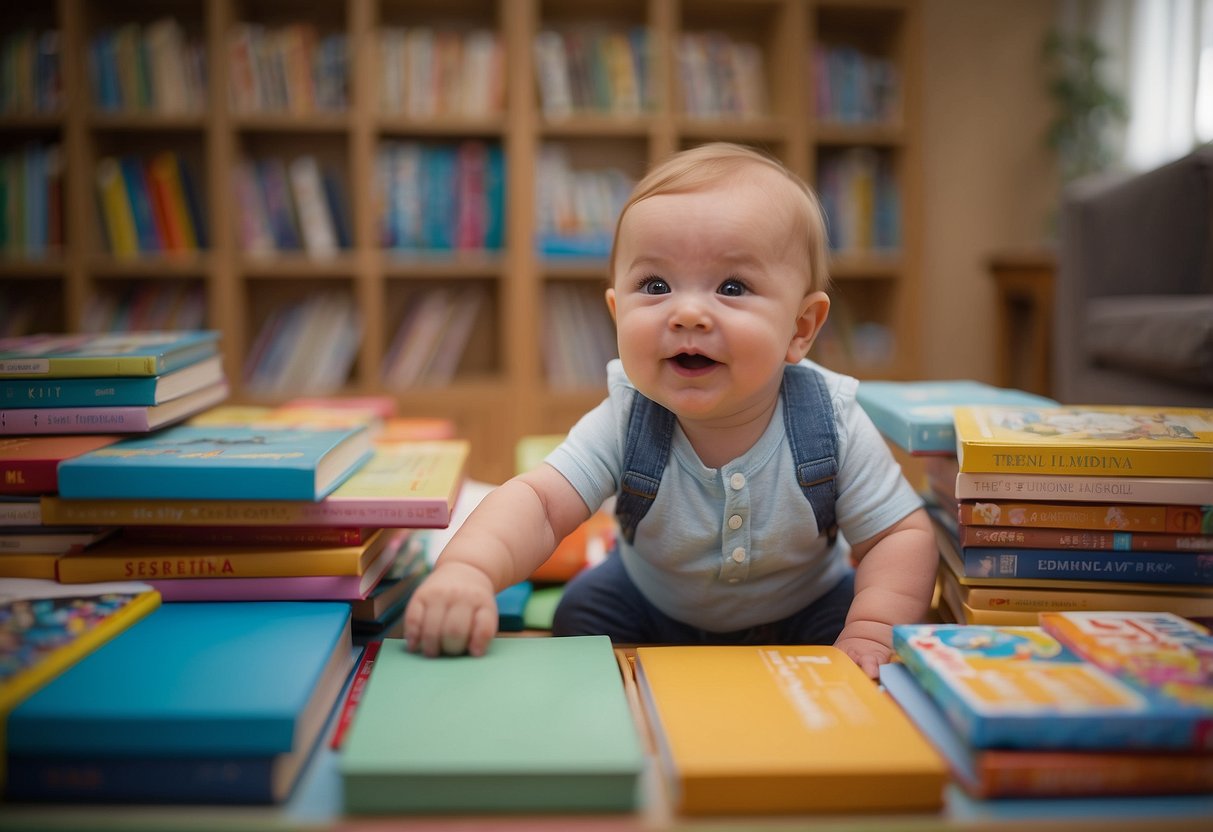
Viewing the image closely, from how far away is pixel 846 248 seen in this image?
298cm

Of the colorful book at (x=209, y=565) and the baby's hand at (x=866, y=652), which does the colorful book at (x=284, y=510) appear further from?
the baby's hand at (x=866, y=652)

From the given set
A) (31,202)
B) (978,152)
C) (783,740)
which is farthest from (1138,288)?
(31,202)

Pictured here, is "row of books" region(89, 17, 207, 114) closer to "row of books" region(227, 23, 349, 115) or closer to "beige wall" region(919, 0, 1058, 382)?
"row of books" region(227, 23, 349, 115)

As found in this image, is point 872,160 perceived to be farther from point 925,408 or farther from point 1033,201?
point 925,408

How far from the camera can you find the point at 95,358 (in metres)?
0.88

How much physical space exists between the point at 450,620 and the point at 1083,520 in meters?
0.56

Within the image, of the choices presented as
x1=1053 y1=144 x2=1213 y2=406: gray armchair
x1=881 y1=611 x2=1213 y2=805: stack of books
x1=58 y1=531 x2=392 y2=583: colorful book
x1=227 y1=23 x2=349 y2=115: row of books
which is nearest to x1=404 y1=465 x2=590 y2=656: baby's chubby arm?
x1=58 y1=531 x2=392 y2=583: colorful book

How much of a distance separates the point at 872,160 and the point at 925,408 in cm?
228

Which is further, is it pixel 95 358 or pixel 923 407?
pixel 923 407

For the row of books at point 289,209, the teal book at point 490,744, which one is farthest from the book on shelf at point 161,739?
the row of books at point 289,209

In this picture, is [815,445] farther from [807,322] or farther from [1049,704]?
[1049,704]

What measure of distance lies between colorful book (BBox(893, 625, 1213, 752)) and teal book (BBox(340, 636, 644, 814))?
21 centimetres

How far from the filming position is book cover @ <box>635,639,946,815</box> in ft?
1.73

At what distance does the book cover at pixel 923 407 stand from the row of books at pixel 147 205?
90.1 inches
